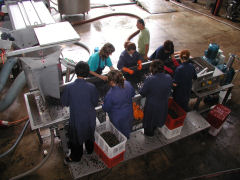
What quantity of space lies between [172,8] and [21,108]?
688 cm

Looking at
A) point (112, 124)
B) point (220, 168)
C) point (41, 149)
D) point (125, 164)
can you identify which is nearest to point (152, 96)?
point (112, 124)

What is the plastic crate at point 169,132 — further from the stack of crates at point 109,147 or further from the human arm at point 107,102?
the human arm at point 107,102

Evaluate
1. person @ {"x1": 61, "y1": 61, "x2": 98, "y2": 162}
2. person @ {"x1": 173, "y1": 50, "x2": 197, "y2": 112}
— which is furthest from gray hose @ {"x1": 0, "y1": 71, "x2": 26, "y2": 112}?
person @ {"x1": 173, "y1": 50, "x2": 197, "y2": 112}

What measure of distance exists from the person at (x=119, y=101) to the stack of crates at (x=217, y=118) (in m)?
1.48

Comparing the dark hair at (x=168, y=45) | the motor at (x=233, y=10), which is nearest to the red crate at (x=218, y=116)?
the dark hair at (x=168, y=45)

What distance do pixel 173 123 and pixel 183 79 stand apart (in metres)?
0.65

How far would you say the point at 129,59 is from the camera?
11.1 ft

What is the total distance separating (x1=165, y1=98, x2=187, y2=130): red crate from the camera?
301 cm

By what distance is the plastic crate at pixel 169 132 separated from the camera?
10.3 feet

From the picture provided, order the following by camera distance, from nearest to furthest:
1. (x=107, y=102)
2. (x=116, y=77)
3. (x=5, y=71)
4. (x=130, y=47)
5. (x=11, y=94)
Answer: (x=116, y=77) → (x=107, y=102) → (x=130, y=47) → (x=11, y=94) → (x=5, y=71)

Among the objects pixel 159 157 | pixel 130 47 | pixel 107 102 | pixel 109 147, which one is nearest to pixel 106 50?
pixel 130 47

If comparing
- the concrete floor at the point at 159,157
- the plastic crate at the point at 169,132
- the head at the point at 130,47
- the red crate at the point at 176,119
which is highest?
the head at the point at 130,47

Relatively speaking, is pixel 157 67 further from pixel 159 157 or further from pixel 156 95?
pixel 159 157

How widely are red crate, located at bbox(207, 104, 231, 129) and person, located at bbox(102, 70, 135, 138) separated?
4.86ft
